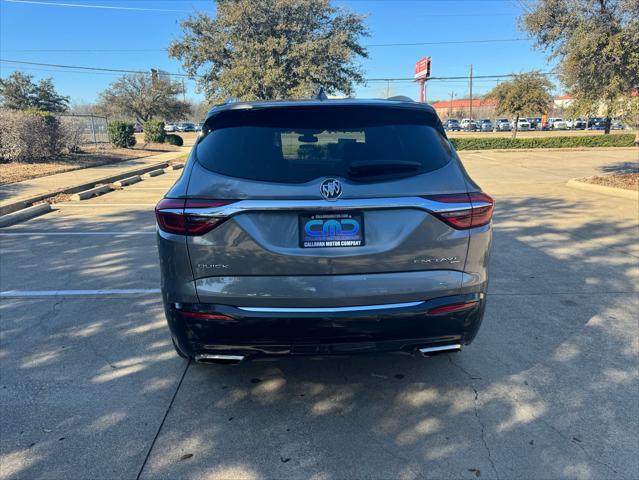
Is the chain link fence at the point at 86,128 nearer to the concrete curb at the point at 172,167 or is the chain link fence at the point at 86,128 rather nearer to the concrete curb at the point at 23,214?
the concrete curb at the point at 172,167

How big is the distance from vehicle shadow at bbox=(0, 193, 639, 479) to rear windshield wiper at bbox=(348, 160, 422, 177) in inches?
42.6

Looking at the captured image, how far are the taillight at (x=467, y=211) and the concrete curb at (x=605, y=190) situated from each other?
31.3 feet

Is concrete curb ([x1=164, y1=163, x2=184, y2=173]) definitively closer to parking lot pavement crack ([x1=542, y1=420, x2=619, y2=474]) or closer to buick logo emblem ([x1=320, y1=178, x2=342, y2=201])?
buick logo emblem ([x1=320, y1=178, x2=342, y2=201])

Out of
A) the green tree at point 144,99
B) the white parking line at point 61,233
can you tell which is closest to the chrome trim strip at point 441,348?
the white parking line at point 61,233

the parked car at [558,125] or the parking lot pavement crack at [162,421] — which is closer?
the parking lot pavement crack at [162,421]

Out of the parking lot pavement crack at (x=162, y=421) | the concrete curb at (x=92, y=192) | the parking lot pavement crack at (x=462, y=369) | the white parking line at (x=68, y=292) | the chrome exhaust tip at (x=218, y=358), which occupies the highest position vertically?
the concrete curb at (x=92, y=192)

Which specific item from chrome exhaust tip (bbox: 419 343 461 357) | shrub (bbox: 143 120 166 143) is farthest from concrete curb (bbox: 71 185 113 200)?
shrub (bbox: 143 120 166 143)

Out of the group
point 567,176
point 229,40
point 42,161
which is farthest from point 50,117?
point 567,176

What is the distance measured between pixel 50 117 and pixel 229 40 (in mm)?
11568

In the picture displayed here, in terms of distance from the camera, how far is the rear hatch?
2473 millimetres

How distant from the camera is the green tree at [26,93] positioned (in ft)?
143

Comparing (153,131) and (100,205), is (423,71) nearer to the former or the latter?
(153,131)

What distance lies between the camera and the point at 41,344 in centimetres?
379

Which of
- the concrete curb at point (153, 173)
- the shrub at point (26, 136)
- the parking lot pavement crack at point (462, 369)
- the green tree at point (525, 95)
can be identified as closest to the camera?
the parking lot pavement crack at point (462, 369)
